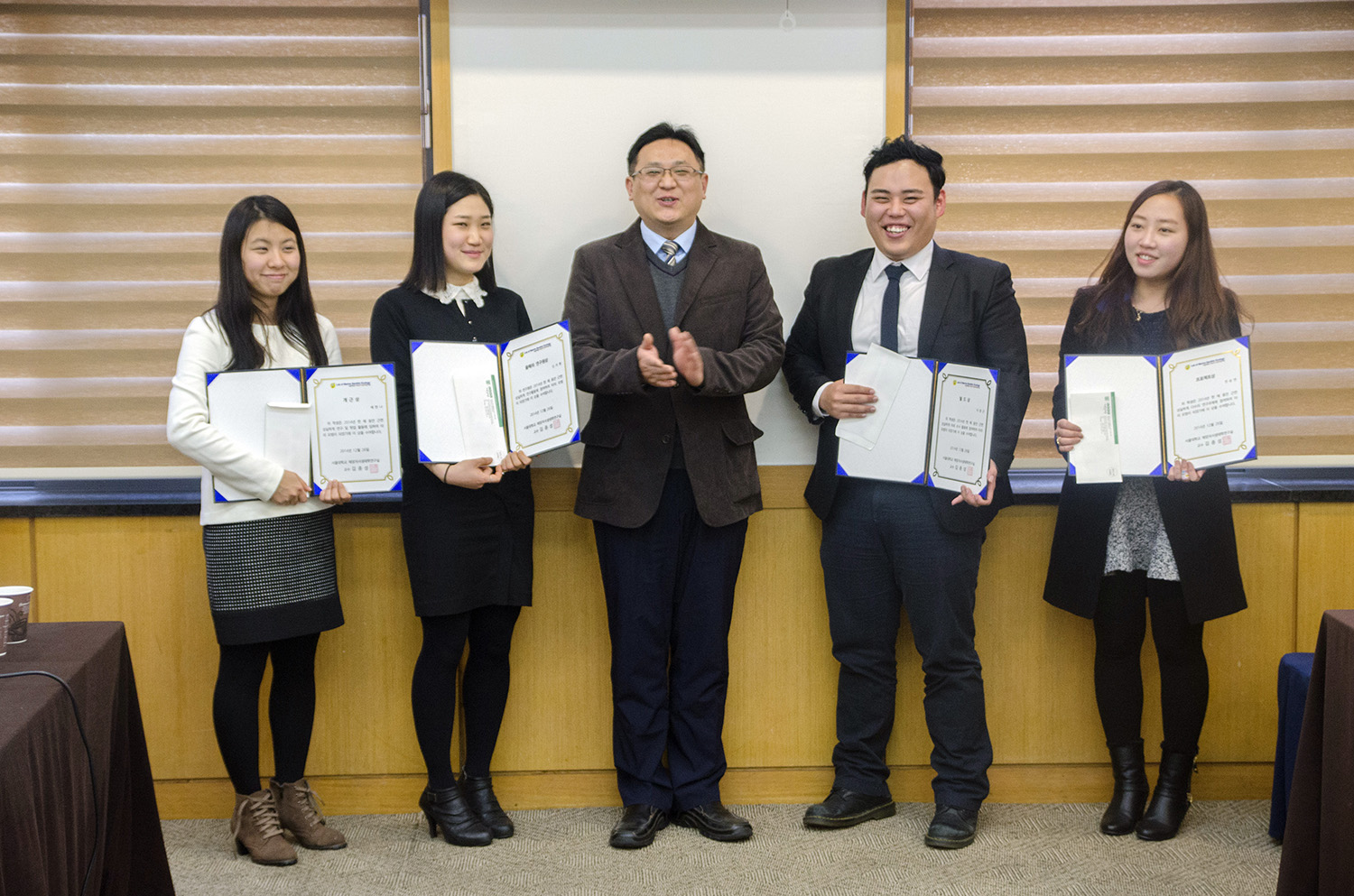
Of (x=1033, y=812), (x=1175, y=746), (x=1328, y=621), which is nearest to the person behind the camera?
(x=1328, y=621)

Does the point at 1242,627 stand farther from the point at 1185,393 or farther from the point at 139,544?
the point at 139,544

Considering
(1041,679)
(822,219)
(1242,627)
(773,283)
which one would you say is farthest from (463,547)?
(1242,627)

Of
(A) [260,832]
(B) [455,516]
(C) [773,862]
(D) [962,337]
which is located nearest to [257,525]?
(B) [455,516]

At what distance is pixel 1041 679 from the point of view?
3.07 meters

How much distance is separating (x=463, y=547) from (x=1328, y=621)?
2012 millimetres

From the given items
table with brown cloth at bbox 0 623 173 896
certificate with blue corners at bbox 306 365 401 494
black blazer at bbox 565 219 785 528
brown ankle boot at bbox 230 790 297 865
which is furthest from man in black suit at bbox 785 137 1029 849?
table with brown cloth at bbox 0 623 173 896

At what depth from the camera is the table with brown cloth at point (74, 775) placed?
1.44 metres

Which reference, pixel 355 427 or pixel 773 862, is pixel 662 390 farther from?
pixel 773 862

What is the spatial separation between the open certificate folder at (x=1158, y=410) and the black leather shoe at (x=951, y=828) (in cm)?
100

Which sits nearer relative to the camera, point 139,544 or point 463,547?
point 463,547

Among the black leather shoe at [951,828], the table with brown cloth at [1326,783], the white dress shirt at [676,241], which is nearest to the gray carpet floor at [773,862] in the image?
the black leather shoe at [951,828]

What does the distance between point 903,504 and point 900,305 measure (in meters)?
0.55

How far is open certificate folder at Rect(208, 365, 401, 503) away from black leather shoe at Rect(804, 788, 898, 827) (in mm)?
1519

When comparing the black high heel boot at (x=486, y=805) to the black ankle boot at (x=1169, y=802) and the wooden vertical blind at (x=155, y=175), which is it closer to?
the wooden vertical blind at (x=155, y=175)
